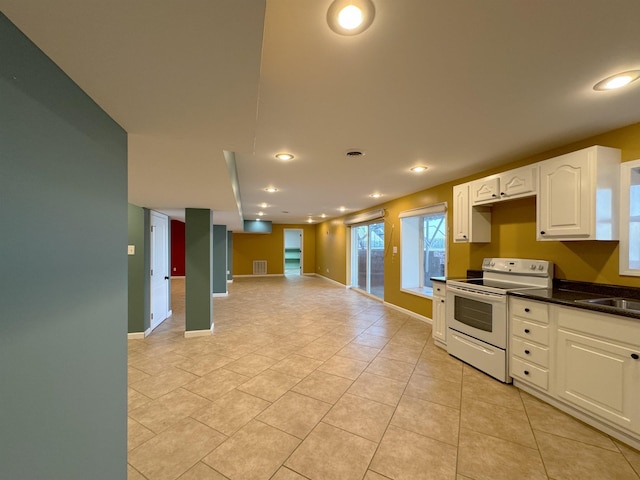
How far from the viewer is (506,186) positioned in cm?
290

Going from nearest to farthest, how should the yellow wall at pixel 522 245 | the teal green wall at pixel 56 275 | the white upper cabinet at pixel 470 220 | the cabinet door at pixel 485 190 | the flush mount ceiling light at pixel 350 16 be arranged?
the teal green wall at pixel 56 275, the flush mount ceiling light at pixel 350 16, the yellow wall at pixel 522 245, the cabinet door at pixel 485 190, the white upper cabinet at pixel 470 220

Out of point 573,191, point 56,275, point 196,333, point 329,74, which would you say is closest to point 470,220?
point 573,191

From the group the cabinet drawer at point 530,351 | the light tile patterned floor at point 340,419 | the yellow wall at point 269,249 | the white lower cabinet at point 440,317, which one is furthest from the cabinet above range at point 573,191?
the yellow wall at point 269,249

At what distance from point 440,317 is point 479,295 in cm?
82

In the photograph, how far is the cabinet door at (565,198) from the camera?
7.30 ft

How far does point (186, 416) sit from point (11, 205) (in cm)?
217

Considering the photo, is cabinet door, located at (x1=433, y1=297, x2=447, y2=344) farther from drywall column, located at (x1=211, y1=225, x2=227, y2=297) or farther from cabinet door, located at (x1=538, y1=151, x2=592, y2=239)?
drywall column, located at (x1=211, y1=225, x2=227, y2=297)

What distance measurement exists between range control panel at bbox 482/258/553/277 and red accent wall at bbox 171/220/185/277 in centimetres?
1008

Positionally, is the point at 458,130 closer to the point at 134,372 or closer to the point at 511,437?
the point at 511,437

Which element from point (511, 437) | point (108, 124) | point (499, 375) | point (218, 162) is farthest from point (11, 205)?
point (499, 375)

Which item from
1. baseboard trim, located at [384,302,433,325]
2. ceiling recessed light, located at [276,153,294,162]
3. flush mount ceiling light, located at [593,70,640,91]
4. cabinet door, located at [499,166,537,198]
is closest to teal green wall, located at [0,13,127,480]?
ceiling recessed light, located at [276,153,294,162]

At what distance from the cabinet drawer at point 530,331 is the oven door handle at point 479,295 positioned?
0.22 metres

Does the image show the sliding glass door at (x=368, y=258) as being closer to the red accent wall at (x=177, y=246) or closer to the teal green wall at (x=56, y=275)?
the teal green wall at (x=56, y=275)

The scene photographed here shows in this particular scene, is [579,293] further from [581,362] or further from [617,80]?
[617,80]
